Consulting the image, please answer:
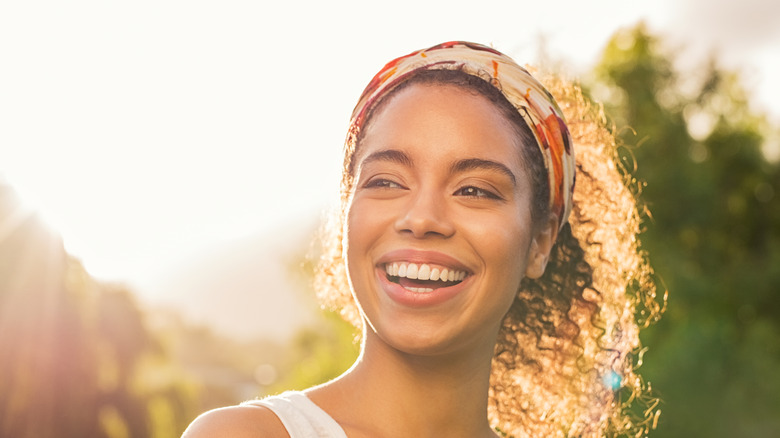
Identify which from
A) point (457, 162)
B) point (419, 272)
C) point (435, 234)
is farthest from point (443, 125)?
point (419, 272)

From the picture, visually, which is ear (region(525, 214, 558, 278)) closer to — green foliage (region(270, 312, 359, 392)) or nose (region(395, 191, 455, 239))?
nose (region(395, 191, 455, 239))

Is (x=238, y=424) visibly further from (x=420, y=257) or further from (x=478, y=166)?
(x=478, y=166)

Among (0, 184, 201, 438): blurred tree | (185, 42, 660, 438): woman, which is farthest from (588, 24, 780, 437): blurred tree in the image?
(185, 42, 660, 438): woman

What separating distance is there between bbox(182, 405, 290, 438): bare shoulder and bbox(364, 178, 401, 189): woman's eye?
0.78 metres

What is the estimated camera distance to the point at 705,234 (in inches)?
1043

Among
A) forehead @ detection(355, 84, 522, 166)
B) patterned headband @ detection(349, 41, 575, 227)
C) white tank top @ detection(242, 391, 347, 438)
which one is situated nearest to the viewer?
white tank top @ detection(242, 391, 347, 438)

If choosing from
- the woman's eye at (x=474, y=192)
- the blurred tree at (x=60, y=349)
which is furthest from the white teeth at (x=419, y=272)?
the blurred tree at (x=60, y=349)

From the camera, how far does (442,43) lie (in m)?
3.31

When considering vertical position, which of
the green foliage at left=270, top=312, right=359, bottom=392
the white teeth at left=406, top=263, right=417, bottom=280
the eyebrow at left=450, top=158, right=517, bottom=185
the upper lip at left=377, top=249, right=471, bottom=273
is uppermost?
the green foliage at left=270, top=312, right=359, bottom=392

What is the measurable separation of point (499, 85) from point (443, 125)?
308 millimetres

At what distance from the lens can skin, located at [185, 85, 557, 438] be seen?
288 centimetres

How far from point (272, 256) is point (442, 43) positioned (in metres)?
26.4

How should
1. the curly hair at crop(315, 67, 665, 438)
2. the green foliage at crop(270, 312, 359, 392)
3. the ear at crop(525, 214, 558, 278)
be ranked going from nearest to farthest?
the ear at crop(525, 214, 558, 278) → the curly hair at crop(315, 67, 665, 438) → the green foliage at crop(270, 312, 359, 392)

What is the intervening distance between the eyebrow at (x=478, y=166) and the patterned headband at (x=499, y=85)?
0.22m
